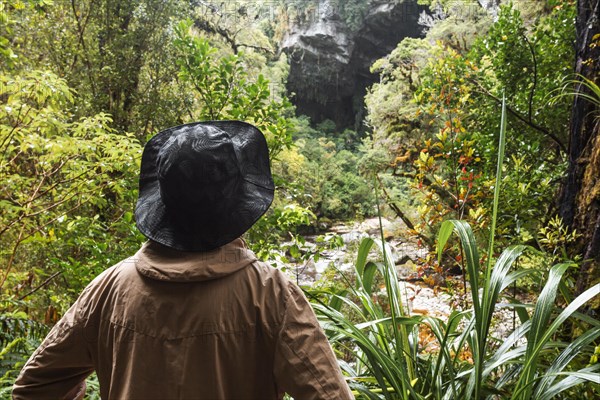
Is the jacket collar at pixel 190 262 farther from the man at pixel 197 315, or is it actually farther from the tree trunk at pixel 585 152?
the tree trunk at pixel 585 152

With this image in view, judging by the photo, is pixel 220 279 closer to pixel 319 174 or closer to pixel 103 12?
pixel 103 12

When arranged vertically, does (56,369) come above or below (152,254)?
below

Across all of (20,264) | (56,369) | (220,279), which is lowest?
(20,264)

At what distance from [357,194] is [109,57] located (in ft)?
Answer: 31.0

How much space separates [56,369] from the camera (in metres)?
0.76

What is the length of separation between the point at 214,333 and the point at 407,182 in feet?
10.8

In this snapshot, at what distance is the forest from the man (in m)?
0.37

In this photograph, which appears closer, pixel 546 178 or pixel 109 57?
pixel 546 178

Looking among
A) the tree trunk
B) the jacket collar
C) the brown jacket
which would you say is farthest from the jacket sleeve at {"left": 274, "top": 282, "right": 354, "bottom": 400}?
the tree trunk

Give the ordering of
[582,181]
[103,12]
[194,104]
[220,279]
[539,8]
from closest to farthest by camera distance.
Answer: [220,279] < [582,181] < [539,8] < [103,12] < [194,104]

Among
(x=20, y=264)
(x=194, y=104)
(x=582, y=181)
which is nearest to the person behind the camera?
(x=582, y=181)

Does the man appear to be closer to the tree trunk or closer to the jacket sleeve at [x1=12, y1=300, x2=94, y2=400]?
the jacket sleeve at [x1=12, y1=300, x2=94, y2=400]

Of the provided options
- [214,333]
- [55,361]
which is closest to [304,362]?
[214,333]

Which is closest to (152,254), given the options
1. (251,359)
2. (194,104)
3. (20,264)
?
(251,359)
